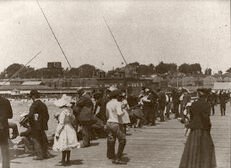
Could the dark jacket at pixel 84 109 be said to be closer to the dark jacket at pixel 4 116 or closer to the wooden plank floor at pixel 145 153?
the wooden plank floor at pixel 145 153

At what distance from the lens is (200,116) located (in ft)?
28.5

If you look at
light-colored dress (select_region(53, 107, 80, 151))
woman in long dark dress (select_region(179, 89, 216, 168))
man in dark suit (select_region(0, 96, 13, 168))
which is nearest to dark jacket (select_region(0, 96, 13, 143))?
man in dark suit (select_region(0, 96, 13, 168))

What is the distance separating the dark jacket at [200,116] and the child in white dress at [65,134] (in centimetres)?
246

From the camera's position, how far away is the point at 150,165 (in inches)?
383

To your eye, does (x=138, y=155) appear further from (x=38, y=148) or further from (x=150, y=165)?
(x=38, y=148)

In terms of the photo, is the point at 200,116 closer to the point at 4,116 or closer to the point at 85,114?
the point at 4,116

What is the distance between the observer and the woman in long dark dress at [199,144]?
28.1 feet

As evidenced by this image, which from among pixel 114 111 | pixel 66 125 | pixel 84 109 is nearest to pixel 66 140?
pixel 66 125

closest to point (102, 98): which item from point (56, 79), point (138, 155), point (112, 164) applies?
point (138, 155)

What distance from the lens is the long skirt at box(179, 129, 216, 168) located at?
8570 millimetres

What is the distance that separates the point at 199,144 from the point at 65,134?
2731mm

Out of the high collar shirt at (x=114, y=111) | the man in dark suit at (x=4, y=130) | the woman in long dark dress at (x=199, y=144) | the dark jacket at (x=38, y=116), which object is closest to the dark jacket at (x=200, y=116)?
the woman in long dark dress at (x=199, y=144)

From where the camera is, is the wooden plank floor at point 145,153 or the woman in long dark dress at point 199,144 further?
the wooden plank floor at point 145,153

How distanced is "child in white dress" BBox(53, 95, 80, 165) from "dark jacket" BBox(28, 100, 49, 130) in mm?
813
